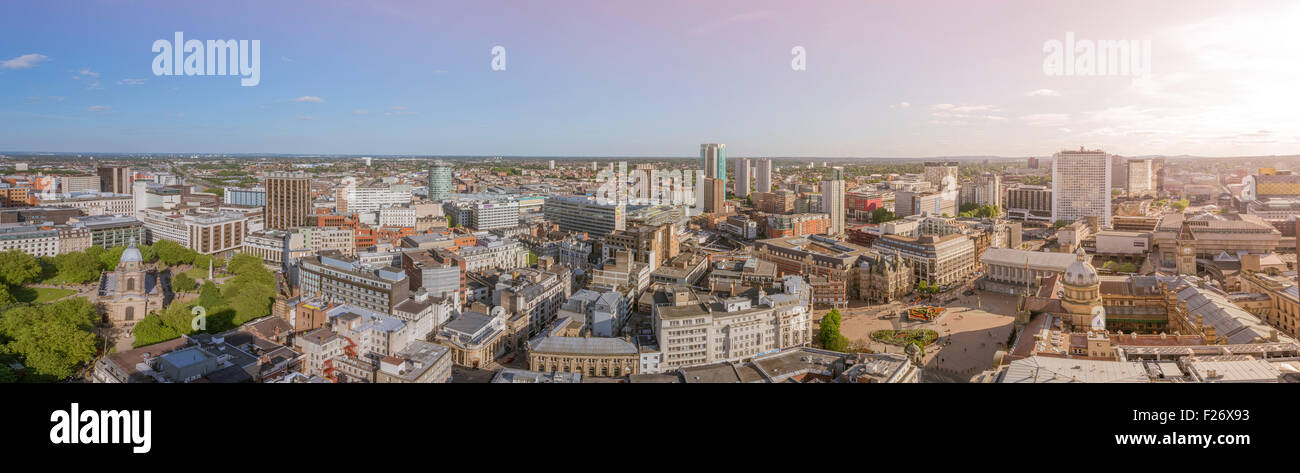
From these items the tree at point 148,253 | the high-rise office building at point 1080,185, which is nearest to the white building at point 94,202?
the tree at point 148,253

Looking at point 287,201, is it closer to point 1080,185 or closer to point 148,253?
point 148,253

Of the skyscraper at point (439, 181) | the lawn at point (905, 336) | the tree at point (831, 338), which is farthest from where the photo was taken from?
the skyscraper at point (439, 181)

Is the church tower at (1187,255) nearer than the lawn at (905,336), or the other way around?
the lawn at (905,336)

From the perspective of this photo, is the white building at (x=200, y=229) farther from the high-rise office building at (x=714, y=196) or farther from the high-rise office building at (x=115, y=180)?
the high-rise office building at (x=714, y=196)

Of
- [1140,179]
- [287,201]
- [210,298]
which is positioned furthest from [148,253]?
[1140,179]

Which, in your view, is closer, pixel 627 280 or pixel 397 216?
pixel 627 280
